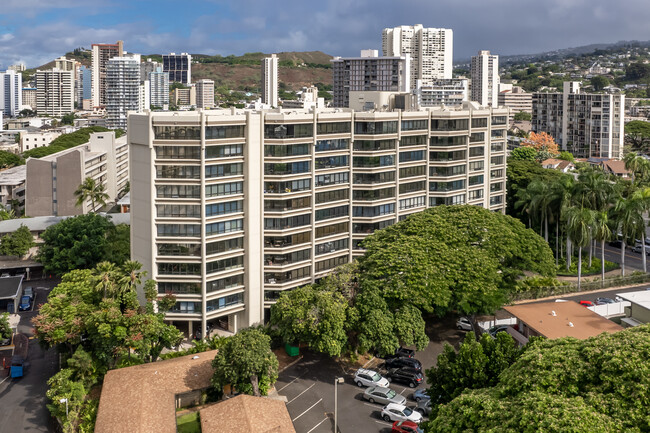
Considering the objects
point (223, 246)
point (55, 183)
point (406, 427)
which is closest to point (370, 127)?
point (223, 246)

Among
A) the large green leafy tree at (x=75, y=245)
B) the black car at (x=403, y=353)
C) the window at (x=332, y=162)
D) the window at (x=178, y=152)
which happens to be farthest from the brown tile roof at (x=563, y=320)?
the large green leafy tree at (x=75, y=245)

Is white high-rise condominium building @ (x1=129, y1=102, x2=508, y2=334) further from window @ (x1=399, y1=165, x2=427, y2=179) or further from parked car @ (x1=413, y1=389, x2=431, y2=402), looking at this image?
parked car @ (x1=413, y1=389, x2=431, y2=402)

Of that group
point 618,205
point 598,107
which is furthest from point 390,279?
point 598,107

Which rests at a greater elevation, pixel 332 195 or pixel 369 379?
pixel 332 195

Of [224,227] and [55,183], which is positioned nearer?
[224,227]

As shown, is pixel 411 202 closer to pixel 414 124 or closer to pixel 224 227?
pixel 414 124

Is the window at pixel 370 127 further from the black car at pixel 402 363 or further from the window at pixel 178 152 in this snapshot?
the black car at pixel 402 363

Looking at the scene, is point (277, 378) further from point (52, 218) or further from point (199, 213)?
point (52, 218)

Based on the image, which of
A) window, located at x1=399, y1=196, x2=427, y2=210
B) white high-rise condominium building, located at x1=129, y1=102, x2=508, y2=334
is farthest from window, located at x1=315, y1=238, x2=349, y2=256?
window, located at x1=399, y1=196, x2=427, y2=210
